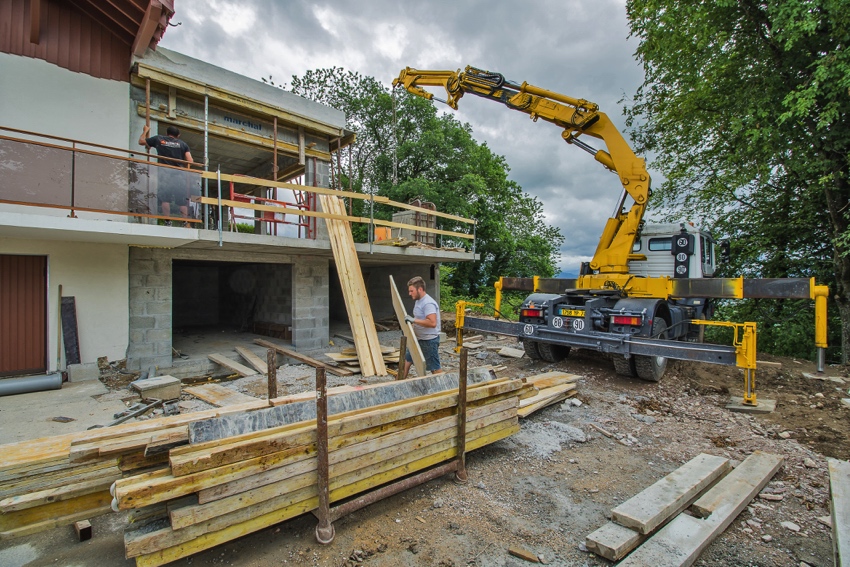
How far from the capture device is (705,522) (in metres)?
3.17

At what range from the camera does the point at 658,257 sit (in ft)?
28.0

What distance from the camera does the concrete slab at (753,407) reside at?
5941mm

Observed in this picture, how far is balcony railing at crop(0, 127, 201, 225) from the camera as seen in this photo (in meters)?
5.72

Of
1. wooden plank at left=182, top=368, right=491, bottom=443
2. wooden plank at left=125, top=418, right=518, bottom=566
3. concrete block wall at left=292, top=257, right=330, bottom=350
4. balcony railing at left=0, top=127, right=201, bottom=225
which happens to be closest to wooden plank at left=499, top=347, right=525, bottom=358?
concrete block wall at left=292, top=257, right=330, bottom=350

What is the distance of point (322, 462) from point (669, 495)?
2860 mm

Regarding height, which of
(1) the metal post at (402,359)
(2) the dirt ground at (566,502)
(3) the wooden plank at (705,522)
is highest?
(1) the metal post at (402,359)

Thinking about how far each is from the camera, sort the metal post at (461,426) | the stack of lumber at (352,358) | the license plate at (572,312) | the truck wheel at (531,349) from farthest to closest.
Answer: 1. the truck wheel at (531,349)
2. the stack of lumber at (352,358)
3. the license plate at (572,312)
4. the metal post at (461,426)

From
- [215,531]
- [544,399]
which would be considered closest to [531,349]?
[544,399]

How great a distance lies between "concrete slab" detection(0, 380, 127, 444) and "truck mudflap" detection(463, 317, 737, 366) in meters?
6.38

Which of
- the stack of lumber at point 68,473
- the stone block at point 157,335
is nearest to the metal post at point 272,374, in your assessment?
the stack of lumber at point 68,473

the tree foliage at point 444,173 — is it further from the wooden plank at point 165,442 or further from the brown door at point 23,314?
the wooden plank at point 165,442

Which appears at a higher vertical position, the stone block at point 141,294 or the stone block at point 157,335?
the stone block at point 141,294

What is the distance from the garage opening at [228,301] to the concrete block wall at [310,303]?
1054mm

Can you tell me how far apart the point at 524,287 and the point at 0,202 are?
30.9 ft
